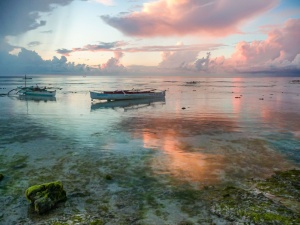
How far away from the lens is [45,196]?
37.0ft

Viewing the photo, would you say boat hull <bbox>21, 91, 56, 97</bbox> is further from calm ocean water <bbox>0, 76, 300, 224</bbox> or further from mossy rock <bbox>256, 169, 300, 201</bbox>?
mossy rock <bbox>256, 169, 300, 201</bbox>

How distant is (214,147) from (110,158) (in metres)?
8.07

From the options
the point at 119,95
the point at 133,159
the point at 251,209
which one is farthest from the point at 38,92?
the point at 251,209

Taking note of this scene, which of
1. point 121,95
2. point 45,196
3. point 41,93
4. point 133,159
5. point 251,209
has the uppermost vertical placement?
point 121,95

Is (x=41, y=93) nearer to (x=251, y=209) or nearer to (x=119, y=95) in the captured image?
(x=119, y=95)

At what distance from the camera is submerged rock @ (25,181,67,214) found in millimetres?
10891

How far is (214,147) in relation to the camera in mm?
20938

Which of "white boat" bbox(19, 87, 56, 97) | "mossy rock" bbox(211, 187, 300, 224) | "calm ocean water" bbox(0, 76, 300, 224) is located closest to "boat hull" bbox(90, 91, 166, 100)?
"white boat" bbox(19, 87, 56, 97)

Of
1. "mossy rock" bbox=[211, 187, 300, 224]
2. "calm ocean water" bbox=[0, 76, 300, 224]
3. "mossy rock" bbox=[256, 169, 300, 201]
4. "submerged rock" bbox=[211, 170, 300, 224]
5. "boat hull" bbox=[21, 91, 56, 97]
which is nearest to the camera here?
"mossy rock" bbox=[211, 187, 300, 224]

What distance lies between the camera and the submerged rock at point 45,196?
35.7 feet

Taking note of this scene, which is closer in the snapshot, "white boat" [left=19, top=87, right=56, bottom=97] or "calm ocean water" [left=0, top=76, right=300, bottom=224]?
"calm ocean water" [left=0, top=76, right=300, bottom=224]

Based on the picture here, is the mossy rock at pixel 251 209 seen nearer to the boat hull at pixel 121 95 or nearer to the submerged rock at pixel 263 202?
the submerged rock at pixel 263 202

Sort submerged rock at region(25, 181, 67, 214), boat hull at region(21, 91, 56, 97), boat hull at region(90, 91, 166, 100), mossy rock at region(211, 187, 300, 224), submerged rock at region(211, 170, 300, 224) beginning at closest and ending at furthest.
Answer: mossy rock at region(211, 187, 300, 224) → submerged rock at region(211, 170, 300, 224) → submerged rock at region(25, 181, 67, 214) → boat hull at region(90, 91, 166, 100) → boat hull at region(21, 91, 56, 97)

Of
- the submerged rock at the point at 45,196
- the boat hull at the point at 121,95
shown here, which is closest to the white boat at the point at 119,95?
the boat hull at the point at 121,95
